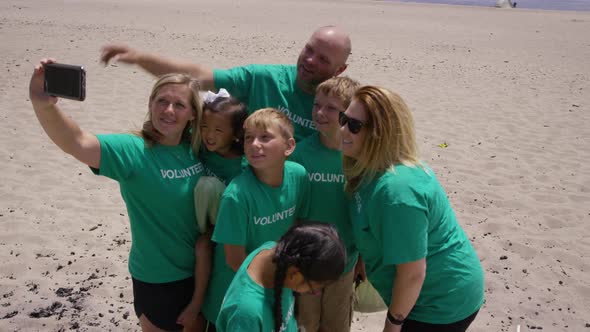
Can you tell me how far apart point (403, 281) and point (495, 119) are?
877 cm

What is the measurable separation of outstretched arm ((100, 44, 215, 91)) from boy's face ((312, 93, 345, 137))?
87 centimetres

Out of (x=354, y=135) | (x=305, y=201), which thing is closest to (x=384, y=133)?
(x=354, y=135)

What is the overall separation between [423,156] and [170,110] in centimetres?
597

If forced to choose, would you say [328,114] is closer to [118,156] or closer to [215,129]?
[215,129]

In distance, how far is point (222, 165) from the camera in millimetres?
2867

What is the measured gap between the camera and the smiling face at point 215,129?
279 cm

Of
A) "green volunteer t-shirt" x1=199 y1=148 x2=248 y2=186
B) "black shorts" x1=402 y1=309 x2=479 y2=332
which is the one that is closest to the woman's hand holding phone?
"green volunteer t-shirt" x1=199 y1=148 x2=248 y2=186

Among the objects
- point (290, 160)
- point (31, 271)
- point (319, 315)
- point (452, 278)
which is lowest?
point (31, 271)

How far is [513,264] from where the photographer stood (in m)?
5.18

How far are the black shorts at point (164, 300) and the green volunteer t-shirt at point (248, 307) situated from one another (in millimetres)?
850

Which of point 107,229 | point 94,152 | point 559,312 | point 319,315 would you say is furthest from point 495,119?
point 94,152

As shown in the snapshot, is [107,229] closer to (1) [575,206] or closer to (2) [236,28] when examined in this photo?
(1) [575,206]

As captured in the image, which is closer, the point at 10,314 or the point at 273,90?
the point at 273,90

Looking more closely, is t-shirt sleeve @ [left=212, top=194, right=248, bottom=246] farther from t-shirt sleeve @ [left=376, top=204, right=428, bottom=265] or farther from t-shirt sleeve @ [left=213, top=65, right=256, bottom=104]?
t-shirt sleeve @ [left=213, top=65, right=256, bottom=104]
